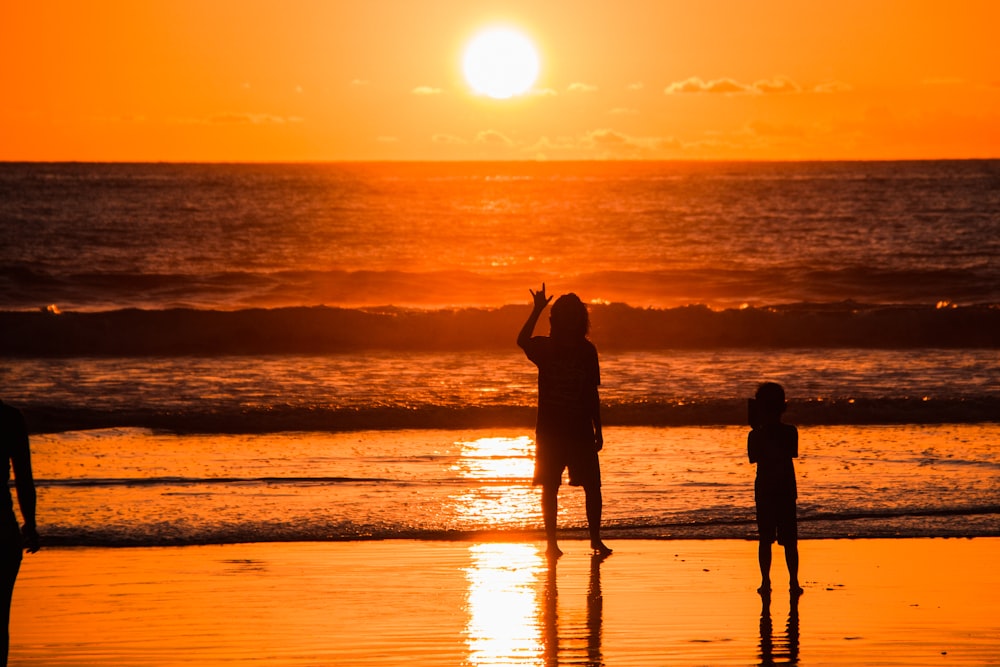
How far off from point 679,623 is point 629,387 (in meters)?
12.7

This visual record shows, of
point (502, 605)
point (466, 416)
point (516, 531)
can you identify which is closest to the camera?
point (502, 605)

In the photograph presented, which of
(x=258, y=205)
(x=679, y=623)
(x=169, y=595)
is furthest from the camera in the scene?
(x=258, y=205)

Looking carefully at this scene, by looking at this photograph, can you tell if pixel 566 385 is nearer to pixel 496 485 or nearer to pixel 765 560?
pixel 765 560

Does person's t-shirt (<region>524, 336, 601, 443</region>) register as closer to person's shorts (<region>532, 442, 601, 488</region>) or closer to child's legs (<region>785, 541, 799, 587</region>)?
person's shorts (<region>532, 442, 601, 488</region>)

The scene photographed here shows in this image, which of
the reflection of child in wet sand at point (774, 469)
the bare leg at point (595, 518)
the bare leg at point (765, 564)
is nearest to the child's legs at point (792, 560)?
the reflection of child in wet sand at point (774, 469)

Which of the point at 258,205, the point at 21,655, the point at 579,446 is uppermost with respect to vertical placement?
the point at 258,205

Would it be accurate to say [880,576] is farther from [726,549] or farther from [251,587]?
[251,587]

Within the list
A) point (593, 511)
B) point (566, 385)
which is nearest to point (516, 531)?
point (593, 511)

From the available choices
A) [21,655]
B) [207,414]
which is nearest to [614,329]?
[207,414]

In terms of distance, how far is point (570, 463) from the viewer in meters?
8.45

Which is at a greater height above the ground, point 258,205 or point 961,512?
point 258,205

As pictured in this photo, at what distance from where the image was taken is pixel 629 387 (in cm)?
1933

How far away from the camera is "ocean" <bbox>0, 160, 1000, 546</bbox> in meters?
10.1

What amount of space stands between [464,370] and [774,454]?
14.9 metres
